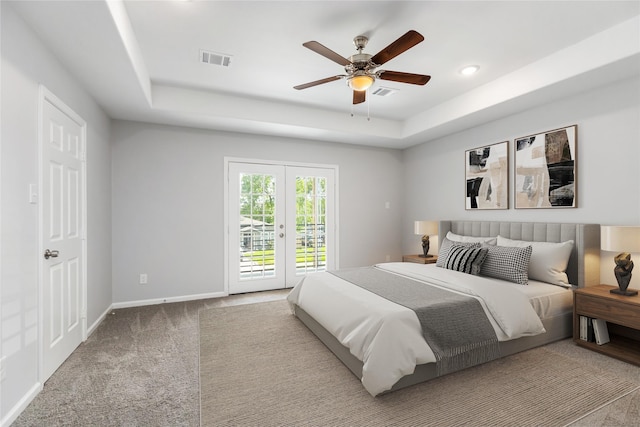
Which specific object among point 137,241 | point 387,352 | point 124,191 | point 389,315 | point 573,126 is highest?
point 573,126

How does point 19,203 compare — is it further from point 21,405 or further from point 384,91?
point 384,91

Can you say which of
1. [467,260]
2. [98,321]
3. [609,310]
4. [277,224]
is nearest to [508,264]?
[467,260]

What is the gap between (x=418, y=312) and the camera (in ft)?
7.34

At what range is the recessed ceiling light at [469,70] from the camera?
3270 mm

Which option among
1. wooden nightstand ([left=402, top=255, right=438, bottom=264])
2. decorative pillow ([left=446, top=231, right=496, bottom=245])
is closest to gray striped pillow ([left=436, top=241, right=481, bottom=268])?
decorative pillow ([left=446, top=231, right=496, bottom=245])

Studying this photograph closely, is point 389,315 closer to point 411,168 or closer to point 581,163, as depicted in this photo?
point 581,163

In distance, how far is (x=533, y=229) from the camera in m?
3.60

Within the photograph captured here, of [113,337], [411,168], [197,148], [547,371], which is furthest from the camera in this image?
[411,168]

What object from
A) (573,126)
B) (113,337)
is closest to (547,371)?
(573,126)

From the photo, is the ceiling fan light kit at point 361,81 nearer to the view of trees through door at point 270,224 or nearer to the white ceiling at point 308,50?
the white ceiling at point 308,50

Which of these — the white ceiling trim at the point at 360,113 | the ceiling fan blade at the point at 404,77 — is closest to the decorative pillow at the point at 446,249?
the white ceiling trim at the point at 360,113

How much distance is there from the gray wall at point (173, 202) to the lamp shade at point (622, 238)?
3.77 metres

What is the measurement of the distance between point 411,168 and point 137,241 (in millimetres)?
4574

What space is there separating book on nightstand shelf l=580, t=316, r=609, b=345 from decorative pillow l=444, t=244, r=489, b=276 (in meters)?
0.96
